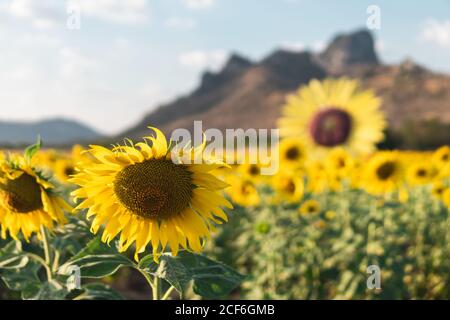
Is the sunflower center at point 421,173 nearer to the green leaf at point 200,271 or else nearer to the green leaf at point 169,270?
the green leaf at point 200,271

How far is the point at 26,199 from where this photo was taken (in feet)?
8.52

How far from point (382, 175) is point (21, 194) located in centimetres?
422

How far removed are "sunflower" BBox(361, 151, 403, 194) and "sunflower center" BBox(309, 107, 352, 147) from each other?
64cm

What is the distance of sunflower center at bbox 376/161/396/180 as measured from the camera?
580 centimetres

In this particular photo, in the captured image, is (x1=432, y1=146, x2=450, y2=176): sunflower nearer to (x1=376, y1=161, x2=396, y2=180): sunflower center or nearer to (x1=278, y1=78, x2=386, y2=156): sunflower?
(x1=376, y1=161, x2=396, y2=180): sunflower center

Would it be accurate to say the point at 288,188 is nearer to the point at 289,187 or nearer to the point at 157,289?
the point at 289,187

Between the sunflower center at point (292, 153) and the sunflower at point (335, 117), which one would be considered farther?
the sunflower center at point (292, 153)

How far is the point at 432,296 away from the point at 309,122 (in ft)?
6.87

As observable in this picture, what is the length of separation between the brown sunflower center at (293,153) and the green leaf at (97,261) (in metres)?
4.23

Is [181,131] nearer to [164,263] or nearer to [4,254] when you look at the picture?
[164,263]

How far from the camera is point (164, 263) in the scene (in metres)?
2.06

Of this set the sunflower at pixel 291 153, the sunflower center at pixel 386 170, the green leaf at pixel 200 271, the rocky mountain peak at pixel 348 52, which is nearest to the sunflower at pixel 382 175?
the sunflower center at pixel 386 170

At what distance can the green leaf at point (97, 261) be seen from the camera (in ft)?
7.07

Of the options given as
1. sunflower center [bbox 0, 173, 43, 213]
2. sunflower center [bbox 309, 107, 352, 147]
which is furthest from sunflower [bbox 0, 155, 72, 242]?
sunflower center [bbox 309, 107, 352, 147]
